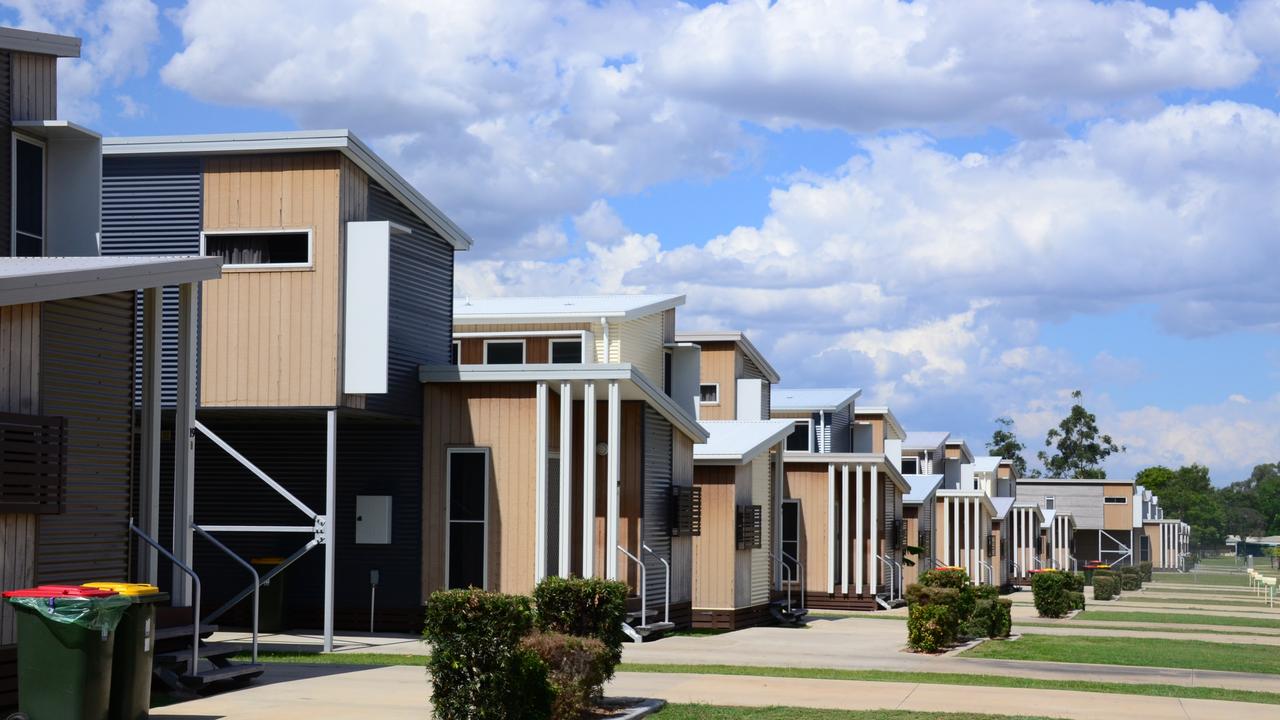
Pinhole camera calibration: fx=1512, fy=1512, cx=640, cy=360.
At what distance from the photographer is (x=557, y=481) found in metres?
24.6

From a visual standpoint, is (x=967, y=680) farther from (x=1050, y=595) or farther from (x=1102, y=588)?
(x=1102, y=588)

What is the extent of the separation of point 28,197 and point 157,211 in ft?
14.8

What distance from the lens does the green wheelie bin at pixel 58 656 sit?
1128 cm

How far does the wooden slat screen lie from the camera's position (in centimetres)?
1277

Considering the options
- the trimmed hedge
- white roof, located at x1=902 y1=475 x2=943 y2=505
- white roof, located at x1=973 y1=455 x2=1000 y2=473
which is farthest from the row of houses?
white roof, located at x1=973 y1=455 x2=1000 y2=473

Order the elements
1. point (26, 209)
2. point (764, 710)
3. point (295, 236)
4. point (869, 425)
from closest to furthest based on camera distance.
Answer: point (764, 710), point (26, 209), point (295, 236), point (869, 425)

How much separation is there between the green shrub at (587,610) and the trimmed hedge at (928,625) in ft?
29.4

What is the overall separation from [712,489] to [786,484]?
7.89m

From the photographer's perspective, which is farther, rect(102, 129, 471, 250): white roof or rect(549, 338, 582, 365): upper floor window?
rect(549, 338, 582, 365): upper floor window

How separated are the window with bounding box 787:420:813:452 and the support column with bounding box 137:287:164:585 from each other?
29.5 metres

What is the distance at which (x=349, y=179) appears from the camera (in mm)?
21281

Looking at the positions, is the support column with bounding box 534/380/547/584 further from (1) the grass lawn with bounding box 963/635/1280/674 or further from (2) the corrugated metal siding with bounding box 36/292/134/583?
(2) the corrugated metal siding with bounding box 36/292/134/583

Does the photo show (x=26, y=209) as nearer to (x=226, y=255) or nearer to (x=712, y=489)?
(x=226, y=255)

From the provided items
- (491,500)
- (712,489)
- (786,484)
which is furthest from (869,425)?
(491,500)
